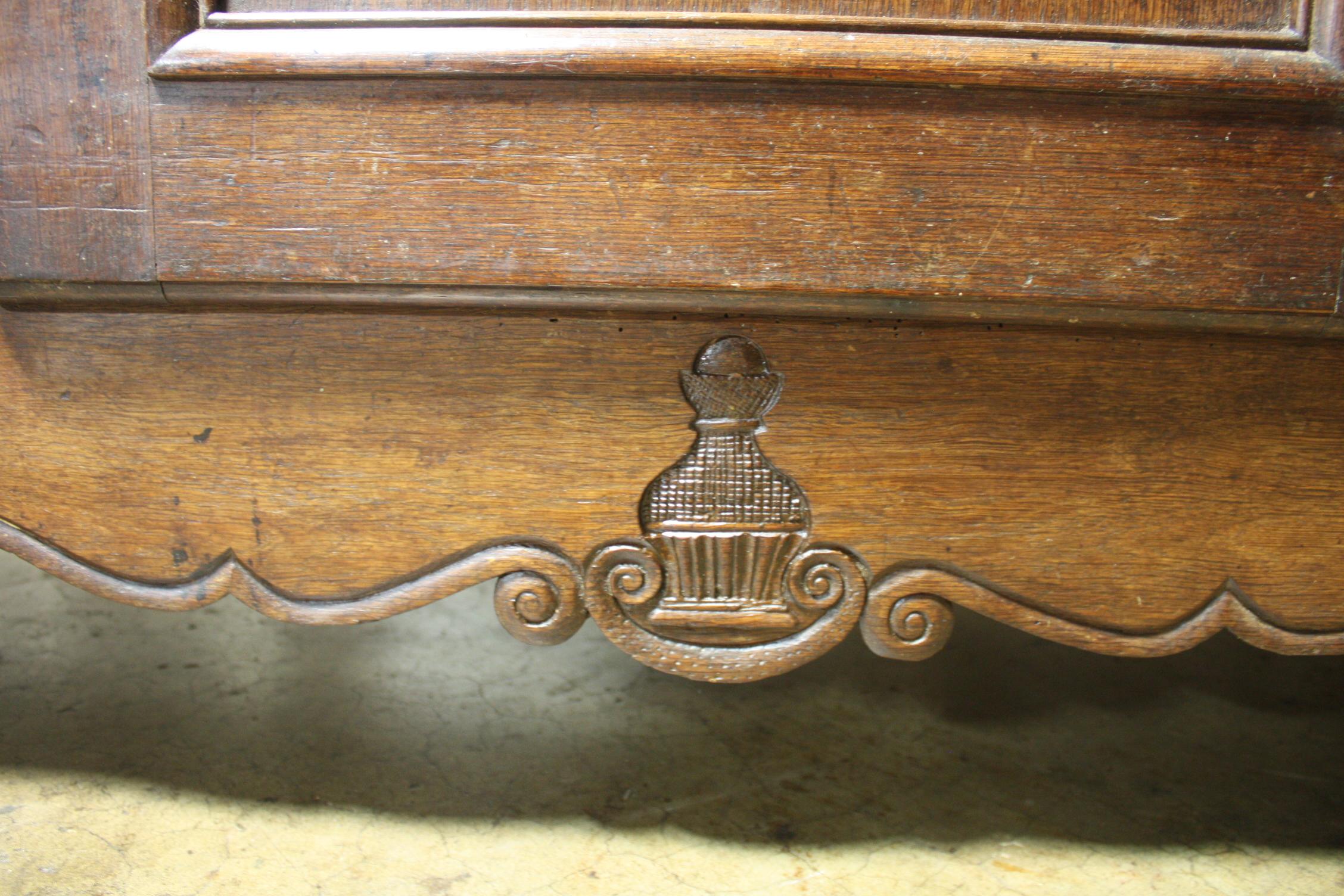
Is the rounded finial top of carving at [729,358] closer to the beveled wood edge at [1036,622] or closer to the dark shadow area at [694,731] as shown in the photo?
the beveled wood edge at [1036,622]

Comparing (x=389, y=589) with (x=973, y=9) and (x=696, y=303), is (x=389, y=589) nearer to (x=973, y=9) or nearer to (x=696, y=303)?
(x=696, y=303)

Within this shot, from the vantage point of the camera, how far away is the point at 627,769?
0.95 metres

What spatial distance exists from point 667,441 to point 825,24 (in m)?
0.32

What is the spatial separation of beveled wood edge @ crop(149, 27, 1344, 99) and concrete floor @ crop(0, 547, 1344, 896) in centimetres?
61

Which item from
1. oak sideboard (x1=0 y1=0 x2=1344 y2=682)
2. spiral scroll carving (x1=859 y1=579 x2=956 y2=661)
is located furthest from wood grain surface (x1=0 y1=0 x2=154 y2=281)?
spiral scroll carving (x1=859 y1=579 x2=956 y2=661)

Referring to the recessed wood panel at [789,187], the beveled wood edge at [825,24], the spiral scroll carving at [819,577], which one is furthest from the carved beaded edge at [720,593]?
the beveled wood edge at [825,24]

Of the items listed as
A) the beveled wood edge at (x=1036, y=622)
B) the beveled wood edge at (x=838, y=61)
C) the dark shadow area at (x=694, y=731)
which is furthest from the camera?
the dark shadow area at (x=694, y=731)

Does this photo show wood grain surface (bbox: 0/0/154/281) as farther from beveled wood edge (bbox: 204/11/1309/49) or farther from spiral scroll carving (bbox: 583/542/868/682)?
spiral scroll carving (bbox: 583/542/868/682)

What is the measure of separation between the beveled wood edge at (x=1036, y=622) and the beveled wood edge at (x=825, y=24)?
1.30 ft

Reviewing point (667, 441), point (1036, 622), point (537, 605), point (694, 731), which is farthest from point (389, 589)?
point (1036, 622)

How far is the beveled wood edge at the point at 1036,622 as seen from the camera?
0.77 m

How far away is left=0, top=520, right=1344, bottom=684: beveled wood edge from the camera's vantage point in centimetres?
77

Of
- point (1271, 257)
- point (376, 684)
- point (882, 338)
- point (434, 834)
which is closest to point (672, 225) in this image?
point (882, 338)

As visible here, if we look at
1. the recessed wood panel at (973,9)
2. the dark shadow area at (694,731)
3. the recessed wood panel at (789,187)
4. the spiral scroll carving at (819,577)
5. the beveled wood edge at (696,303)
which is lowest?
the dark shadow area at (694,731)
